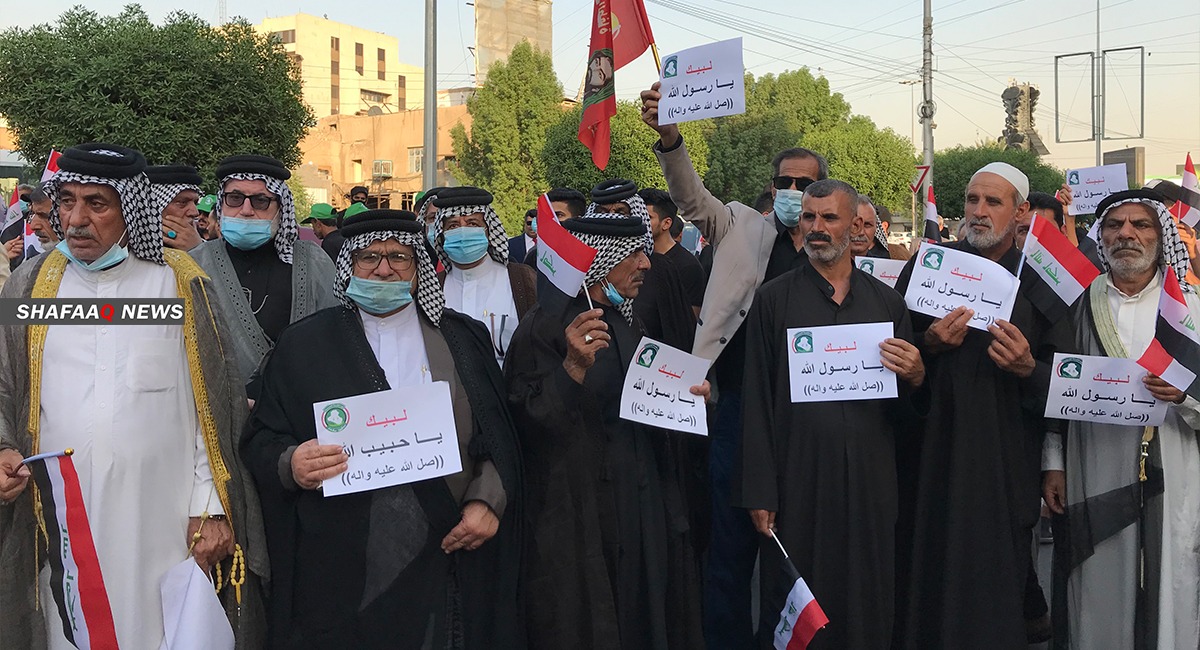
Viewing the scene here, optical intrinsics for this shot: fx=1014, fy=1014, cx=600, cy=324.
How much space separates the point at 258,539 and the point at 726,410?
7.92 feet

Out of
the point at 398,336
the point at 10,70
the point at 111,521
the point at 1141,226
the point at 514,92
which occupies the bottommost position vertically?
the point at 111,521

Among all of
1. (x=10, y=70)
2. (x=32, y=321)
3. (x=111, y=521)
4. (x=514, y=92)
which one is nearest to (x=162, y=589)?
(x=111, y=521)

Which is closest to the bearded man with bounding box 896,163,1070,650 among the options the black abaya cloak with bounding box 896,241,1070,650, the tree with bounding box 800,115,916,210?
the black abaya cloak with bounding box 896,241,1070,650

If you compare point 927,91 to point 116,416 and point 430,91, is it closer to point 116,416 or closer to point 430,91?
point 430,91

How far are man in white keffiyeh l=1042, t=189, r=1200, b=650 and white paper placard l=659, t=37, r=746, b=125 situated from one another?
1.74 meters

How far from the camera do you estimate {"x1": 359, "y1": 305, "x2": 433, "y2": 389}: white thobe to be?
3.64 metres

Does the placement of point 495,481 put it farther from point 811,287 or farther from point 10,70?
point 10,70

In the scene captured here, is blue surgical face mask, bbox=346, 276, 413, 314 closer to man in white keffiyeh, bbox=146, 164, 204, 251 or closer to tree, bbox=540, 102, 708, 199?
man in white keffiyeh, bbox=146, 164, 204, 251

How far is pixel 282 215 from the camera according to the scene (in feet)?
15.1

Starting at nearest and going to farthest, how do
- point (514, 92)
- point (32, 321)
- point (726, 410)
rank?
point (32, 321) < point (726, 410) < point (514, 92)

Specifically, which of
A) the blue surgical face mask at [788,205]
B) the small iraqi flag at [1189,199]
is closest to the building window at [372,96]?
the small iraqi flag at [1189,199]

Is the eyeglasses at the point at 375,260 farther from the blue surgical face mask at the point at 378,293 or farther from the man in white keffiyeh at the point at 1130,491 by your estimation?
the man in white keffiyeh at the point at 1130,491

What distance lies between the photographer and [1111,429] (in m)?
4.36

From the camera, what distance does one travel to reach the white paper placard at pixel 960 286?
4090 mm
